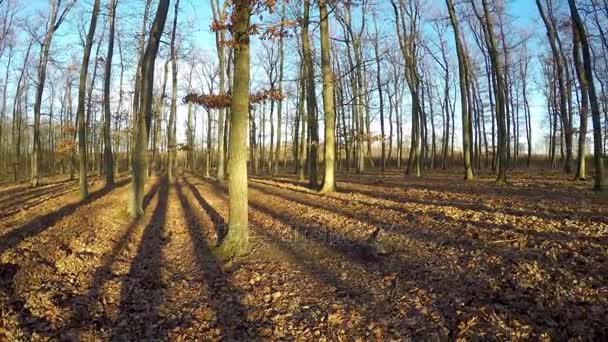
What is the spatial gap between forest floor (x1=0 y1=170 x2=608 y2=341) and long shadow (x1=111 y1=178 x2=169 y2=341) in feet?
0.09

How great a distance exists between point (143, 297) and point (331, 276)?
112 inches

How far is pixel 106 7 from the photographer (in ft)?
50.4

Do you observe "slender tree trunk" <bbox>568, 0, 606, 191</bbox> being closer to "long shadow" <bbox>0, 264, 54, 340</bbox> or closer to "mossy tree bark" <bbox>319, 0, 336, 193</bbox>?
"mossy tree bark" <bbox>319, 0, 336, 193</bbox>

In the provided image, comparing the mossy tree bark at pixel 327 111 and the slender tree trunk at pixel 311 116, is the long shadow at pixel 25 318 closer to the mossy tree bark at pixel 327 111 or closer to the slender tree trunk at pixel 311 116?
the mossy tree bark at pixel 327 111

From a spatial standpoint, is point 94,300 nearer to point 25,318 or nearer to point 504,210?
point 25,318

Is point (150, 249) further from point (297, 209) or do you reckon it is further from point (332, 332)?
point (332, 332)

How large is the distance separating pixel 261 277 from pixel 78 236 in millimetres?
5063

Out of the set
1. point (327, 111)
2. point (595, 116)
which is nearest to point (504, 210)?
point (595, 116)

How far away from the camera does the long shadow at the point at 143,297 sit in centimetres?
457

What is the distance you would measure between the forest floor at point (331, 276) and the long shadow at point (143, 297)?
26 millimetres

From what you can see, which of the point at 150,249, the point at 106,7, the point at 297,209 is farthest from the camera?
the point at 106,7

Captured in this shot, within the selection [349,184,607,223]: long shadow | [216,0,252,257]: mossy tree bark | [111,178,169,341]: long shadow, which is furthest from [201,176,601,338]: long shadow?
[111,178,169,341]: long shadow

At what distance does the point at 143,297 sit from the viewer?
566 centimetres

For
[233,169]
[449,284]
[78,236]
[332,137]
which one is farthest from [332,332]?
Answer: [332,137]
